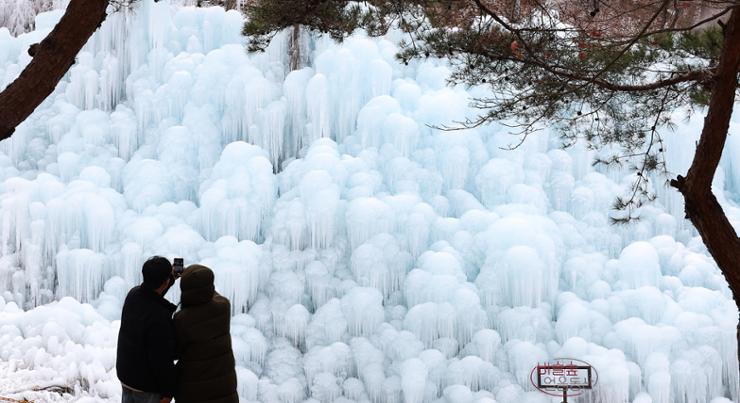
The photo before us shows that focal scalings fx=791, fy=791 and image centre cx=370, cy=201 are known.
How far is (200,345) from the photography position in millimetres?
2680

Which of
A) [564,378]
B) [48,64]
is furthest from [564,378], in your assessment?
[48,64]

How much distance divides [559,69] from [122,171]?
5.42 m

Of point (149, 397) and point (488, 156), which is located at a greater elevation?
point (488, 156)

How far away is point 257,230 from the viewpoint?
308 inches

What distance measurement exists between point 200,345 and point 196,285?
0.20 m

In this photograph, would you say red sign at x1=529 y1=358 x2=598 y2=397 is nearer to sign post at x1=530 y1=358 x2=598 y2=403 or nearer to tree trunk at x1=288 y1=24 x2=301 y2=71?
sign post at x1=530 y1=358 x2=598 y2=403

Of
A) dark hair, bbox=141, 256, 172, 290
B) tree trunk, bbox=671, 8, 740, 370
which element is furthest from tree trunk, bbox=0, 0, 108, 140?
tree trunk, bbox=671, 8, 740, 370

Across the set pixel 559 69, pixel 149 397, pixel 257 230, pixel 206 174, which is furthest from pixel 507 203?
pixel 149 397

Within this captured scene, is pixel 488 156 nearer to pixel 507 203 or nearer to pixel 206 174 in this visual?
pixel 507 203

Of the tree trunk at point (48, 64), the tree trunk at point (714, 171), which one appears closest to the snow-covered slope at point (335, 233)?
the tree trunk at point (714, 171)

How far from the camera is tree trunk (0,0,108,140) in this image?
295cm

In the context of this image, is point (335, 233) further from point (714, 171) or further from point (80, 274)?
point (714, 171)

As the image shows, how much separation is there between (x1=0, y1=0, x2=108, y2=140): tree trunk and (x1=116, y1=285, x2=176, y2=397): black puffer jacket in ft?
2.79

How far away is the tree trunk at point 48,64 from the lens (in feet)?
9.68
